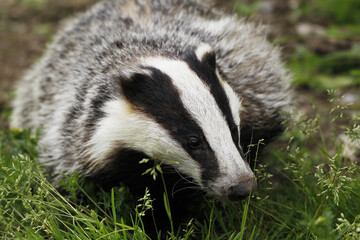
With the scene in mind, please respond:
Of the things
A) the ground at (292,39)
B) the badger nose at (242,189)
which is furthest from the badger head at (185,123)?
the ground at (292,39)

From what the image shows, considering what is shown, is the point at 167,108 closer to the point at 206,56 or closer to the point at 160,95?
the point at 160,95

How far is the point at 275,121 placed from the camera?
3.29 metres

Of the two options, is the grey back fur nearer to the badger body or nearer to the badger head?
the badger body

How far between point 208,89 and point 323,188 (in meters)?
0.85

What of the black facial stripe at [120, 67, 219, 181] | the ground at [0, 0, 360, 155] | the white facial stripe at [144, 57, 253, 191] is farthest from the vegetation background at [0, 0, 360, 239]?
the black facial stripe at [120, 67, 219, 181]

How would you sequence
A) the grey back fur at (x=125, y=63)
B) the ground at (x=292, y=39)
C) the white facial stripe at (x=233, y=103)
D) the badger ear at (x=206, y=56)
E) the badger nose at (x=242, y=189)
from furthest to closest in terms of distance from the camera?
1. the ground at (x=292, y=39)
2. the grey back fur at (x=125, y=63)
3. the badger ear at (x=206, y=56)
4. the white facial stripe at (x=233, y=103)
5. the badger nose at (x=242, y=189)

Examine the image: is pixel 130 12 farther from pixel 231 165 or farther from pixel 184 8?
pixel 231 165

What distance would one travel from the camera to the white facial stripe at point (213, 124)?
244 cm

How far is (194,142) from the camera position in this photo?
251 centimetres

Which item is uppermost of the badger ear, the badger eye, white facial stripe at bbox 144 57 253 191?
the badger ear

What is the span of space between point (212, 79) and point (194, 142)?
1.34 ft

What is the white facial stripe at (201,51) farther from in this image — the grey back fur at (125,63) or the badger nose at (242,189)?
the badger nose at (242,189)

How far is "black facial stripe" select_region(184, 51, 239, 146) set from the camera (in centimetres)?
259

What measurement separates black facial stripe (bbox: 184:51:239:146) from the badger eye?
0.62ft
